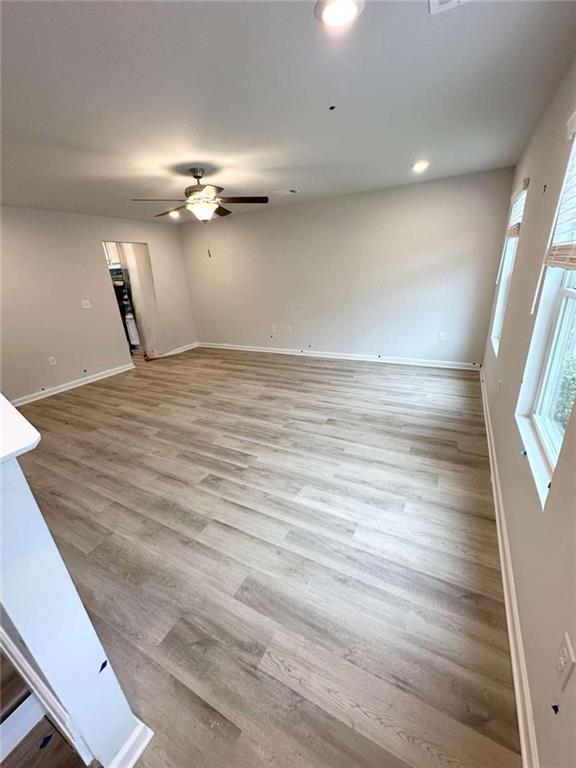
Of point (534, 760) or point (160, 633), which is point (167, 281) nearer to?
point (160, 633)

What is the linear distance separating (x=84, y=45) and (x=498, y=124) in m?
2.68

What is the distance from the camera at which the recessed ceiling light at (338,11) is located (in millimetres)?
1115

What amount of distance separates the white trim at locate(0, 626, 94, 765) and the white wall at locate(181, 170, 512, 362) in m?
4.70

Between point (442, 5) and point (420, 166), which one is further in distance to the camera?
point (420, 166)

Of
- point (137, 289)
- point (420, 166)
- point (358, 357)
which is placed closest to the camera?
point (420, 166)

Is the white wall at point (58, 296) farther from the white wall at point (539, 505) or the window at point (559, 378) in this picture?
the window at point (559, 378)

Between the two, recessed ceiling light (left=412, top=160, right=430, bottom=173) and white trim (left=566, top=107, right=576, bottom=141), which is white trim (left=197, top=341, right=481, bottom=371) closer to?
recessed ceiling light (left=412, top=160, right=430, bottom=173)

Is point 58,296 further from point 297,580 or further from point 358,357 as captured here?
point 297,580

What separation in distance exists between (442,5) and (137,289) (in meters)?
5.88

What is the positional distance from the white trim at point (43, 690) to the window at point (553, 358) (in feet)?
5.98

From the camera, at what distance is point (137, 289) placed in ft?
19.2

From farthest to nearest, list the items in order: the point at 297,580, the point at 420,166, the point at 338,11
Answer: the point at 420,166, the point at 297,580, the point at 338,11

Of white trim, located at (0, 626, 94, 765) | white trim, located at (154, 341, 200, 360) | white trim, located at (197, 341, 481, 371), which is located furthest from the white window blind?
white trim, located at (154, 341, 200, 360)

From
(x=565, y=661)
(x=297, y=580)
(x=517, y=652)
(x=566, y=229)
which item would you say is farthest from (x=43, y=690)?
(x=566, y=229)
